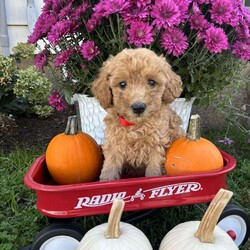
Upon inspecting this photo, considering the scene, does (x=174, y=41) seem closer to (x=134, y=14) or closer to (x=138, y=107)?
(x=134, y=14)

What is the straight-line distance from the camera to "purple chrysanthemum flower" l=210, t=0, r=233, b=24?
7.95 feet

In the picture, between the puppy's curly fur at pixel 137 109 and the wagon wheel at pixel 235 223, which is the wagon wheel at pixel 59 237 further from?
the wagon wheel at pixel 235 223

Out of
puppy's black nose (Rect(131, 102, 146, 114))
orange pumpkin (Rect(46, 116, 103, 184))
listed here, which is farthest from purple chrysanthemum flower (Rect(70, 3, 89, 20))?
puppy's black nose (Rect(131, 102, 146, 114))

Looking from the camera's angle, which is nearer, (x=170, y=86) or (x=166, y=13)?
(x=170, y=86)

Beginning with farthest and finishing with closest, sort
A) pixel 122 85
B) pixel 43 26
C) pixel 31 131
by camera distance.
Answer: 1. pixel 31 131
2. pixel 43 26
3. pixel 122 85

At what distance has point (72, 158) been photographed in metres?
2.06

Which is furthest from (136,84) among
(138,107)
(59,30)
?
(59,30)

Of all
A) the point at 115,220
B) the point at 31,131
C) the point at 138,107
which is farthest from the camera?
the point at 31,131

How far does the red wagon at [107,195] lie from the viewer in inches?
69.1

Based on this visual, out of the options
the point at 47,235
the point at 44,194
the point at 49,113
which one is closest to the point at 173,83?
the point at 44,194

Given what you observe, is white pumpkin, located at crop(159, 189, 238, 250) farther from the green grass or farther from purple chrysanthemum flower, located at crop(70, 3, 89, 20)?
purple chrysanthemum flower, located at crop(70, 3, 89, 20)


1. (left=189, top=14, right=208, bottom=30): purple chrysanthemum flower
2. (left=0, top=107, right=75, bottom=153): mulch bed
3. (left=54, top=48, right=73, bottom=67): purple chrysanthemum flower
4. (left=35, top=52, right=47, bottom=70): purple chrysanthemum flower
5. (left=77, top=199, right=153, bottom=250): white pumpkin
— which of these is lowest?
(left=0, top=107, right=75, bottom=153): mulch bed

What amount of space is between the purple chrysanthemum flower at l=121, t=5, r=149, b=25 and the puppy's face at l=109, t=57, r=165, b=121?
2.02 ft

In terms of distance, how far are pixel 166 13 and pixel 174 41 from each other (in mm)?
186
